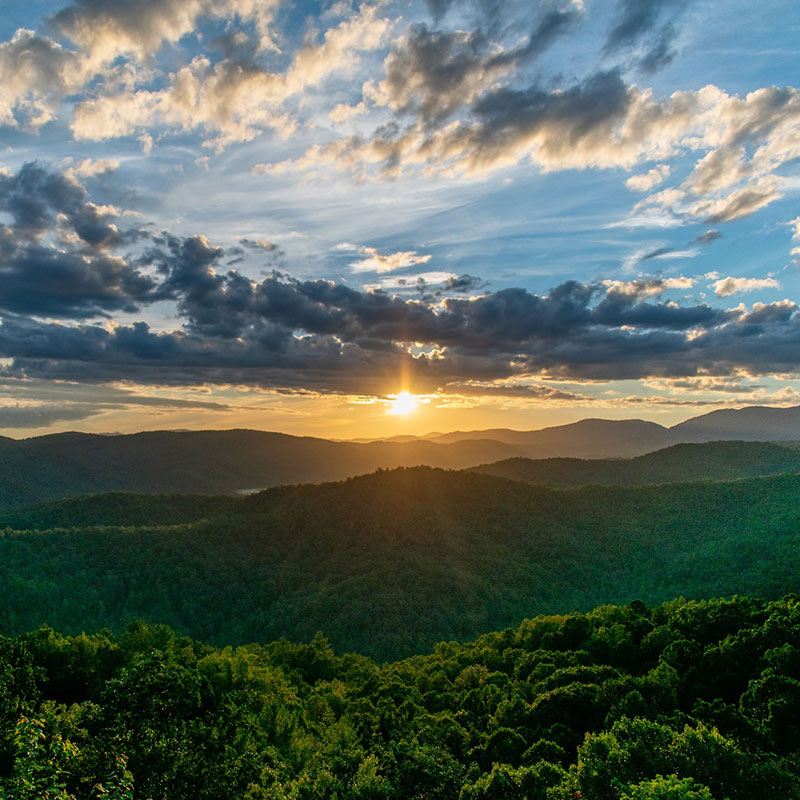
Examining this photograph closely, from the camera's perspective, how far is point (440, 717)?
39.5m

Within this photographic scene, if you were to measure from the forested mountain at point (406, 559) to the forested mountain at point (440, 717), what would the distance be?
125 ft

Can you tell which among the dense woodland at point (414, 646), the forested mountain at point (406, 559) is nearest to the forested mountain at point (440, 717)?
the dense woodland at point (414, 646)

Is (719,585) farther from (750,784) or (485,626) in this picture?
(750,784)

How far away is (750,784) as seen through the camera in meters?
20.3

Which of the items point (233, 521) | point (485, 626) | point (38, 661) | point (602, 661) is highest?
point (38, 661)

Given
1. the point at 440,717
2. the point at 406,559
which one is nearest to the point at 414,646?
the point at 406,559

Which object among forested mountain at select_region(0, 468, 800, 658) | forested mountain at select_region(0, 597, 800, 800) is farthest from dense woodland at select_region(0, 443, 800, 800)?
forested mountain at select_region(0, 468, 800, 658)

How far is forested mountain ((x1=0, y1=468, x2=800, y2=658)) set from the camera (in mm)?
96062

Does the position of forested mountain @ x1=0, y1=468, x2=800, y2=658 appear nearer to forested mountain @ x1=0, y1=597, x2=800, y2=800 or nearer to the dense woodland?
the dense woodland

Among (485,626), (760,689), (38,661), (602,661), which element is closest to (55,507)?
(485,626)

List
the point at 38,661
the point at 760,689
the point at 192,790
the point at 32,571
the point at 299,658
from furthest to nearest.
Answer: the point at 32,571, the point at 299,658, the point at 38,661, the point at 760,689, the point at 192,790

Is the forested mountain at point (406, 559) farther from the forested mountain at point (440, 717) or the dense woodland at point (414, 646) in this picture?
the forested mountain at point (440, 717)

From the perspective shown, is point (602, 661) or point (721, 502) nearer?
point (602, 661)

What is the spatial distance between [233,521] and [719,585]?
354ft
